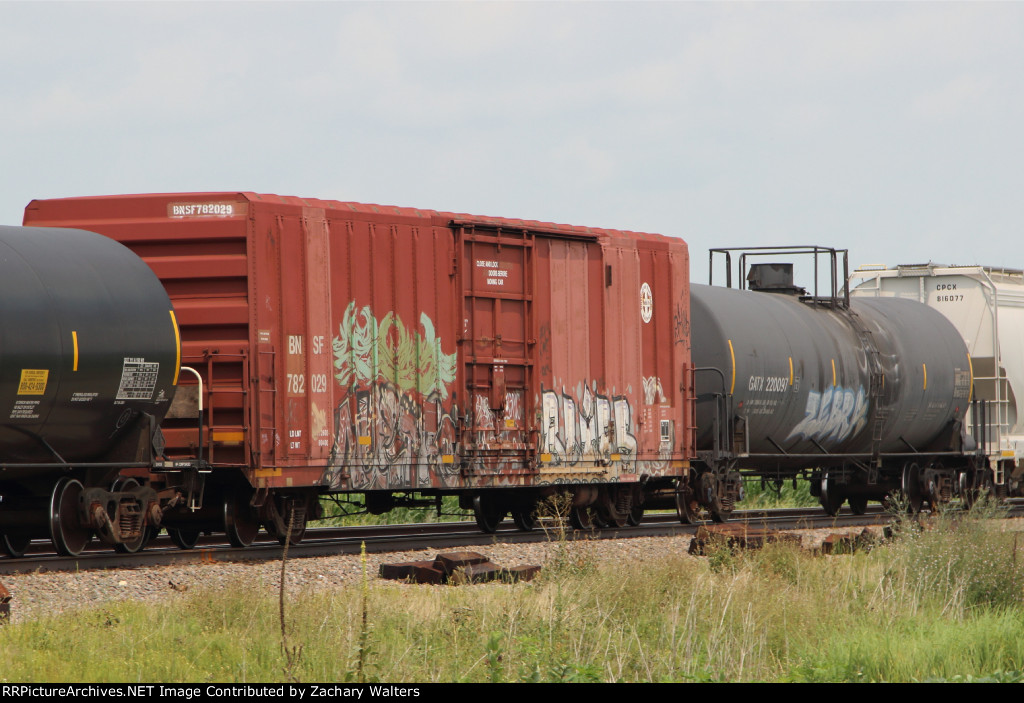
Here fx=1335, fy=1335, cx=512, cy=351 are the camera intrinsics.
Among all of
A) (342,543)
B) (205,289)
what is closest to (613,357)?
(342,543)

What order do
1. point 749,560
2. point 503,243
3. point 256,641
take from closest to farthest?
point 256,641
point 749,560
point 503,243

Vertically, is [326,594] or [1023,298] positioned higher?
[1023,298]

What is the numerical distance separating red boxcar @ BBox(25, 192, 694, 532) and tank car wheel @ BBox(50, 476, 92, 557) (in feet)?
5.02

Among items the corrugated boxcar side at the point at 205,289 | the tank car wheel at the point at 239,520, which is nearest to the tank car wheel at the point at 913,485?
the tank car wheel at the point at 239,520

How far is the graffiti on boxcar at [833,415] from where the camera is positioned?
20.3m

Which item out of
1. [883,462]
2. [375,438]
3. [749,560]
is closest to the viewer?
[749,560]

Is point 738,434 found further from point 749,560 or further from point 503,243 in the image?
point 749,560

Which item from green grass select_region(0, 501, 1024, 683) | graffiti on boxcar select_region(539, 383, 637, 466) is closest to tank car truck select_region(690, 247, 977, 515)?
graffiti on boxcar select_region(539, 383, 637, 466)

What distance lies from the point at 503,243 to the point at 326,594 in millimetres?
7215

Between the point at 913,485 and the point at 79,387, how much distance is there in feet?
51.2

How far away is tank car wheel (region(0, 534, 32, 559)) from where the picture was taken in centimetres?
1352

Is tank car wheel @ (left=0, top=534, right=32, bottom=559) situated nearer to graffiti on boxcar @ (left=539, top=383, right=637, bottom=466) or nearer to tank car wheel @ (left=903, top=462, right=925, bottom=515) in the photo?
graffiti on boxcar @ (left=539, top=383, right=637, bottom=466)

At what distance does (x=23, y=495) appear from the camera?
1302 cm
